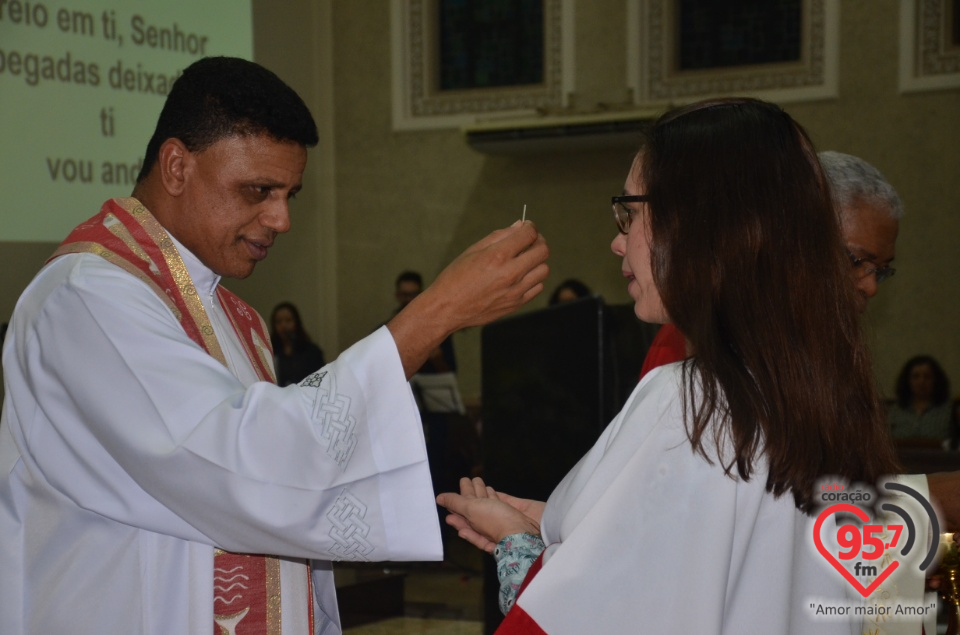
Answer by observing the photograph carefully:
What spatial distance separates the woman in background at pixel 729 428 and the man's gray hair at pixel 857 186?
29.6 inches

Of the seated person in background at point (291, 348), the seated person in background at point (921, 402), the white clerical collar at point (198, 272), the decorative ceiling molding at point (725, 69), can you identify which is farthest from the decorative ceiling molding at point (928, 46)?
the white clerical collar at point (198, 272)

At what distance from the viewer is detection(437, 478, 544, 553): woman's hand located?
1.77m

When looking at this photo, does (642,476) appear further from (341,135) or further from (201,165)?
(341,135)

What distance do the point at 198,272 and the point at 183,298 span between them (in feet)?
0.30

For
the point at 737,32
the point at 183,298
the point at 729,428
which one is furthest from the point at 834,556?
the point at 737,32

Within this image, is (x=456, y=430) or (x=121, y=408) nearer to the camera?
(x=121, y=408)

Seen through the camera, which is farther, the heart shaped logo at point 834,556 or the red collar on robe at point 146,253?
the red collar on robe at point 146,253

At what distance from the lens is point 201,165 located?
204cm

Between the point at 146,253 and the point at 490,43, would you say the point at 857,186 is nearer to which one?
the point at 146,253

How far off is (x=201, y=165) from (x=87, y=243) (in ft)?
0.83

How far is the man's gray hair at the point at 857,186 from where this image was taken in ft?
7.60

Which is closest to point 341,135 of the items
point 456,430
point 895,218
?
point 456,430

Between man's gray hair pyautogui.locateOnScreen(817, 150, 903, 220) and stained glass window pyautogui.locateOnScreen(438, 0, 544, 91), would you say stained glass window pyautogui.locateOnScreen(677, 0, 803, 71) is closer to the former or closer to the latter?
stained glass window pyautogui.locateOnScreen(438, 0, 544, 91)

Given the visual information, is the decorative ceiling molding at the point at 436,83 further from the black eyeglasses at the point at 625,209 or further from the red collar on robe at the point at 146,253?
the black eyeglasses at the point at 625,209
